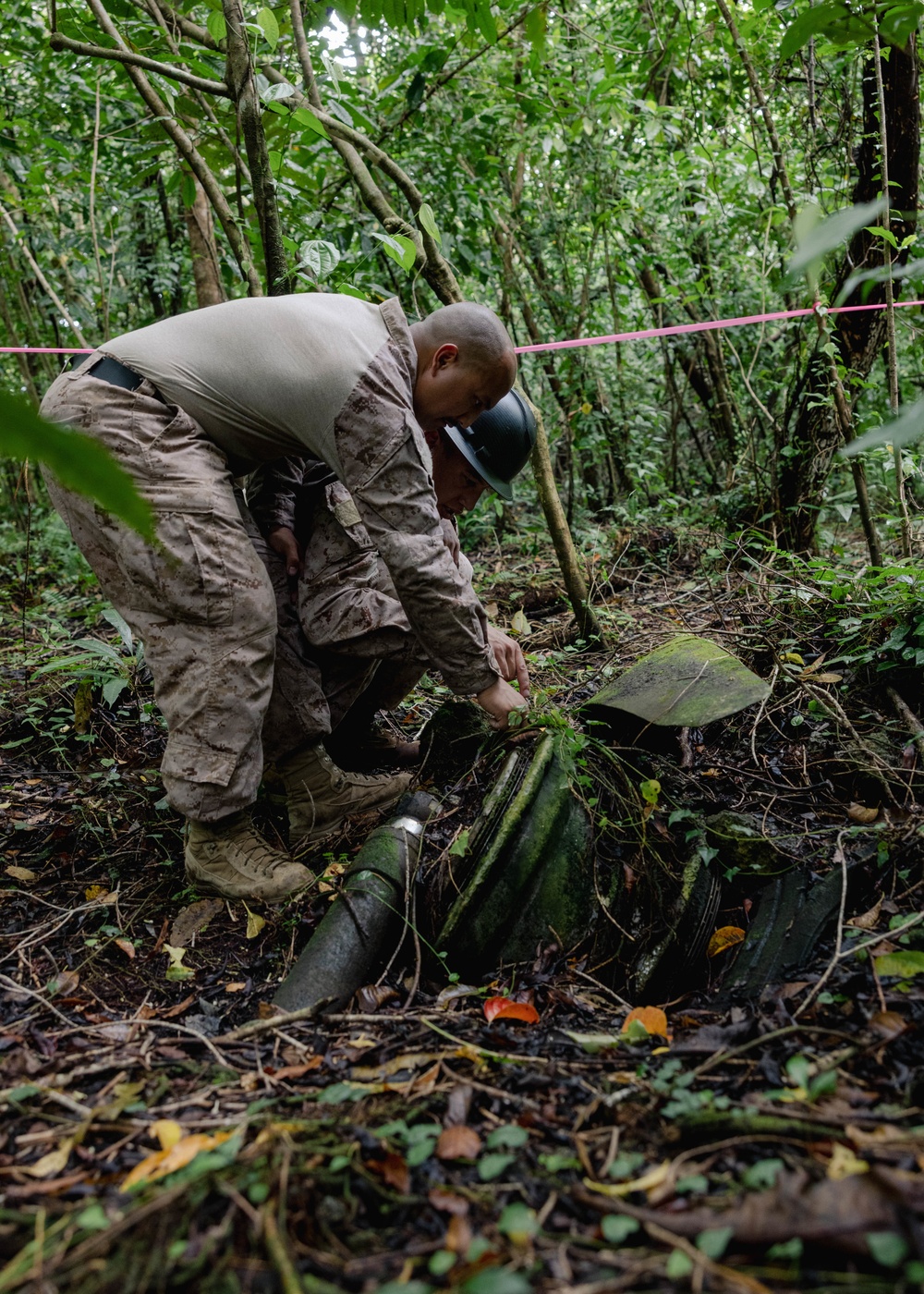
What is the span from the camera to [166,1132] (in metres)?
Answer: 1.32

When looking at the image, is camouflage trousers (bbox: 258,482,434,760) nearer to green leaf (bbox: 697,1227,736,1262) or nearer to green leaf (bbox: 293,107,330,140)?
green leaf (bbox: 293,107,330,140)

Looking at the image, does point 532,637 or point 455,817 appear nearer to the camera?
point 455,817

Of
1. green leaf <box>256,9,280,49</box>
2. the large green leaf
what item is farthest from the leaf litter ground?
green leaf <box>256,9,280,49</box>

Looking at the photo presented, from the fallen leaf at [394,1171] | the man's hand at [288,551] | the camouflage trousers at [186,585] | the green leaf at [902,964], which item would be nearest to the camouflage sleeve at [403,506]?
the camouflage trousers at [186,585]

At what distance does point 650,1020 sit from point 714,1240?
2.29 ft

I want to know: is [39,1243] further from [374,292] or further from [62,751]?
[374,292]

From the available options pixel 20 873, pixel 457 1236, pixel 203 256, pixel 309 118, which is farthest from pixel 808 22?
pixel 203 256

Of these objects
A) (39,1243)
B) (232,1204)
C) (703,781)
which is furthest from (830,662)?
(39,1243)

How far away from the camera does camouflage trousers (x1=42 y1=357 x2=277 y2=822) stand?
7.18ft

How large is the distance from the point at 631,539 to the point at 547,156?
2936 mm

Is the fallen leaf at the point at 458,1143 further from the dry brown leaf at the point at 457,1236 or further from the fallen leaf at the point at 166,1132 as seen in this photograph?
the fallen leaf at the point at 166,1132

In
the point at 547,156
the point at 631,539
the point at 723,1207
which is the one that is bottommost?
the point at 631,539

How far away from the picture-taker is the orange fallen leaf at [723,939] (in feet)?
6.49

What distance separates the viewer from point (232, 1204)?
1.08 m
